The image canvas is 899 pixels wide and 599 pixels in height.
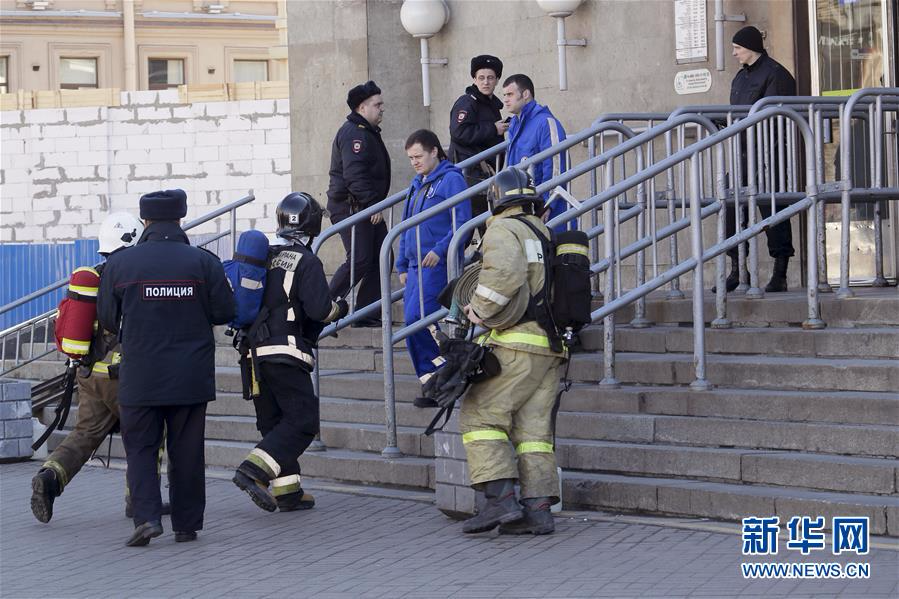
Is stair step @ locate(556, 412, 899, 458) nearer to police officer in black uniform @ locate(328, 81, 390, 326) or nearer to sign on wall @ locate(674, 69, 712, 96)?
police officer in black uniform @ locate(328, 81, 390, 326)

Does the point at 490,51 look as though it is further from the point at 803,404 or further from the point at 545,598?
the point at 545,598

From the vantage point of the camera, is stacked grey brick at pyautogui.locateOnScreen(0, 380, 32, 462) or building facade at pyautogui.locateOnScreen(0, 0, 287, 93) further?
building facade at pyautogui.locateOnScreen(0, 0, 287, 93)

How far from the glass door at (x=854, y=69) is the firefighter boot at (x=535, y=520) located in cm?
480

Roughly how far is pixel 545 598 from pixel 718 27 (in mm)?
7284

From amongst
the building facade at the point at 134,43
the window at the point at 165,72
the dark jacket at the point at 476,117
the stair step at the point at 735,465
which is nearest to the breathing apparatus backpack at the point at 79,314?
the stair step at the point at 735,465

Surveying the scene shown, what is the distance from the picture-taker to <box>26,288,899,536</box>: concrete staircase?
6.78m

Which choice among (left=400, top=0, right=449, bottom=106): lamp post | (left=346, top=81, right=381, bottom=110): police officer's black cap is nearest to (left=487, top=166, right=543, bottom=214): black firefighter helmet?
(left=346, top=81, right=381, bottom=110): police officer's black cap

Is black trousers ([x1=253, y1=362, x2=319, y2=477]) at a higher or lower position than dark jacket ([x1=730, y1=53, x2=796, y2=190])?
lower

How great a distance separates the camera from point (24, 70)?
4006 cm

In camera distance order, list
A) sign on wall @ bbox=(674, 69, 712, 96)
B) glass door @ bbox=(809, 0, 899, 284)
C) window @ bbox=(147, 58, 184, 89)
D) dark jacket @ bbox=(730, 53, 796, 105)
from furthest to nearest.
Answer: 1. window @ bbox=(147, 58, 184, 89)
2. sign on wall @ bbox=(674, 69, 712, 96)
3. glass door @ bbox=(809, 0, 899, 284)
4. dark jacket @ bbox=(730, 53, 796, 105)

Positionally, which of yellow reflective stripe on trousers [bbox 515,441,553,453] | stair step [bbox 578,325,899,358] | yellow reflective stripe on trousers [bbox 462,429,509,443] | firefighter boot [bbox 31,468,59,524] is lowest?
firefighter boot [bbox 31,468,59,524]

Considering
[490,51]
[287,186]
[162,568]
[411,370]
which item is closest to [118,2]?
[287,186]

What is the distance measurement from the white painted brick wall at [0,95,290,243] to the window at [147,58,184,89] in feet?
52.2

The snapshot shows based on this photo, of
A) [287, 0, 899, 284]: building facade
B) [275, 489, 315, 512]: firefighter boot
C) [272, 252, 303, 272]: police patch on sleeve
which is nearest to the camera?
[272, 252, 303, 272]: police patch on sleeve
